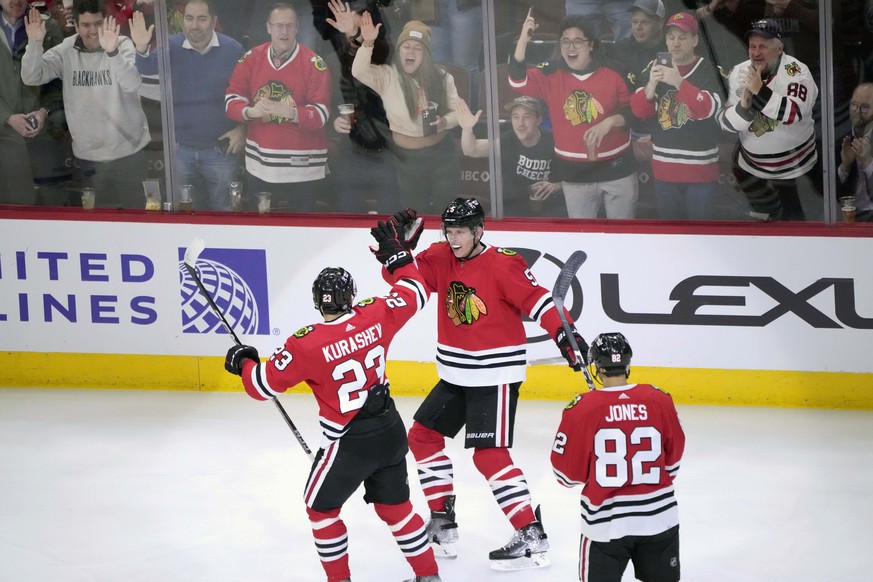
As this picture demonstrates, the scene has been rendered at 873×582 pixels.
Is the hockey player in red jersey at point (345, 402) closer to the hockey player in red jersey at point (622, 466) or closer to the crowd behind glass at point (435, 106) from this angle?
the hockey player in red jersey at point (622, 466)

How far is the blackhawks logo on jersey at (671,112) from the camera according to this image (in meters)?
5.79

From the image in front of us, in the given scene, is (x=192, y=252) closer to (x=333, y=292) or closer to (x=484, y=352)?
(x=333, y=292)

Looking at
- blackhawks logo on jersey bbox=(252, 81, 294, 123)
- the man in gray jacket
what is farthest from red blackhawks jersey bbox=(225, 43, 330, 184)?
the man in gray jacket

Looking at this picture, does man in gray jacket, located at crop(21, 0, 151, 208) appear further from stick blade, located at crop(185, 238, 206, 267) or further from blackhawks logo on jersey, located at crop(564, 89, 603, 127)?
stick blade, located at crop(185, 238, 206, 267)

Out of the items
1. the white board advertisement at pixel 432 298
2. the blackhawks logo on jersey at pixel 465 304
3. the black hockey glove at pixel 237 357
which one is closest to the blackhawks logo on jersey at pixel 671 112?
the white board advertisement at pixel 432 298

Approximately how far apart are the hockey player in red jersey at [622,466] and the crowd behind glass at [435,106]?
9.61 feet

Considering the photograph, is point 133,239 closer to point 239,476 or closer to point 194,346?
point 194,346

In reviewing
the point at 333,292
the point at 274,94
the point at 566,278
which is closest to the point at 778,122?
the point at 566,278

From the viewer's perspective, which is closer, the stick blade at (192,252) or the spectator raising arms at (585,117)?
the stick blade at (192,252)

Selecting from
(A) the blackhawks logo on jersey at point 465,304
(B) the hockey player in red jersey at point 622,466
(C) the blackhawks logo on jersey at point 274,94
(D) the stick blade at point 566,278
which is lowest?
(B) the hockey player in red jersey at point 622,466

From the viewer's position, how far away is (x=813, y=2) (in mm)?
5512

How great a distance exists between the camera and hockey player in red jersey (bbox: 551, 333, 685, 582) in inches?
118

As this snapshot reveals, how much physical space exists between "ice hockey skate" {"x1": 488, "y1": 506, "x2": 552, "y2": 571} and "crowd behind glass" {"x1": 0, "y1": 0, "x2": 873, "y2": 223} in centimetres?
227

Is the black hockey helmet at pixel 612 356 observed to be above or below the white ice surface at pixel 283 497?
above
